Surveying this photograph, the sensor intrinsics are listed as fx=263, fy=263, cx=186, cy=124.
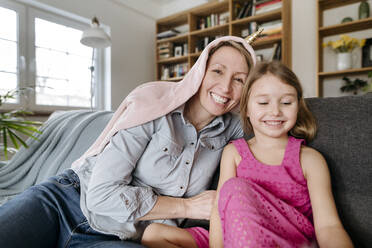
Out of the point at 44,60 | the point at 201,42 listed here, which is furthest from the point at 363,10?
the point at 44,60

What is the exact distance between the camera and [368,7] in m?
2.80

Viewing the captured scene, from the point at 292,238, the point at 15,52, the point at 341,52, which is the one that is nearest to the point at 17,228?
the point at 292,238

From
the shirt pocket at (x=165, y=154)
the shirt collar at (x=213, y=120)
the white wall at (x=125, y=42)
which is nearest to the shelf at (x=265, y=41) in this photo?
the white wall at (x=125, y=42)

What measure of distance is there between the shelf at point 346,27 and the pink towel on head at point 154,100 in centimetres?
246

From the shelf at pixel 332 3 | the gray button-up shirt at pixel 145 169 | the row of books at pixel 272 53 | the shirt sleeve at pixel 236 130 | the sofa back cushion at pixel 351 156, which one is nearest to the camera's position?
the sofa back cushion at pixel 351 156

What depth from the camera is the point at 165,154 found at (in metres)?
0.95

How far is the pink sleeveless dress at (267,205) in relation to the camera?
2.19 ft

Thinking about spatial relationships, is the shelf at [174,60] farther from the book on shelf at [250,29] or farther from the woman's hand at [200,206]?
Answer: the woman's hand at [200,206]

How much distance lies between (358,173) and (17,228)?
43.3 inches

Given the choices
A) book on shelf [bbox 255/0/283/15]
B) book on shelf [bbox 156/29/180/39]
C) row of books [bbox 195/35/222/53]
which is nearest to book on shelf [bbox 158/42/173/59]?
book on shelf [bbox 156/29/180/39]

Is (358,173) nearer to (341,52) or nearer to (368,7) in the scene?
(341,52)

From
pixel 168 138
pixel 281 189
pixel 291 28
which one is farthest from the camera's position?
pixel 291 28

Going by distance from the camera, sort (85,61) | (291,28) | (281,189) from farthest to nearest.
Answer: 1. (85,61)
2. (291,28)
3. (281,189)

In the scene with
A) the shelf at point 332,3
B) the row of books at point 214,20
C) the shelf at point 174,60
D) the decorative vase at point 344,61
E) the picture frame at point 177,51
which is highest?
the row of books at point 214,20
